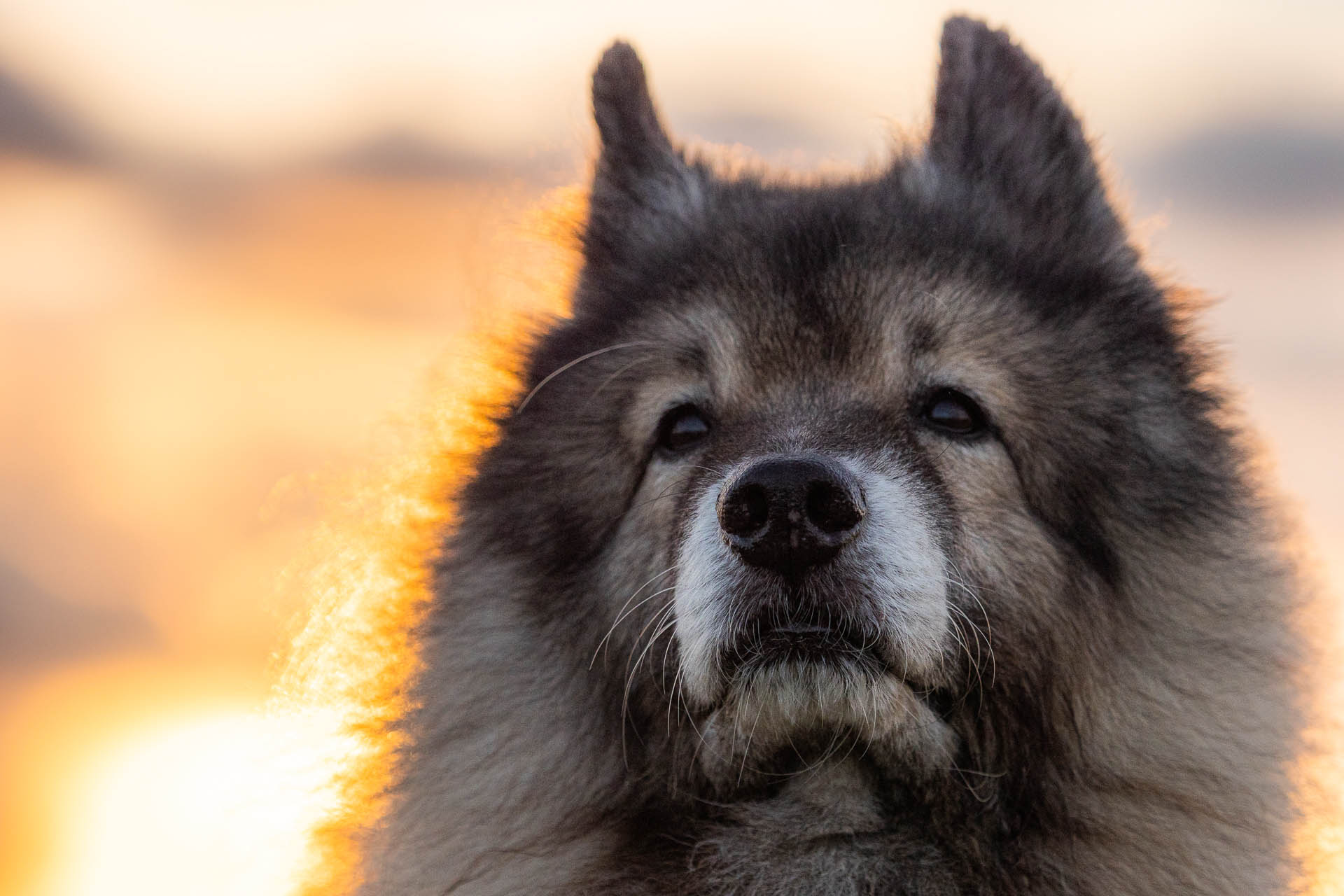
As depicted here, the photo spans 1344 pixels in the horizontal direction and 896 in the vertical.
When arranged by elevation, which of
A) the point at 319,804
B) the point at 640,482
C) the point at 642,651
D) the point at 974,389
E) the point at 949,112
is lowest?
the point at 319,804

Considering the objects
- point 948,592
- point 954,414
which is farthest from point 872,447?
point 948,592

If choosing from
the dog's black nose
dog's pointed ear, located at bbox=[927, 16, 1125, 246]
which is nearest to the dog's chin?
the dog's black nose

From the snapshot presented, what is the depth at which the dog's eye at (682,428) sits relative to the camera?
4402 millimetres

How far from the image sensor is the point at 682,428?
4.45 metres

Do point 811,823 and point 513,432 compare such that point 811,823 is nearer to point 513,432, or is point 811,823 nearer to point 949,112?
point 513,432

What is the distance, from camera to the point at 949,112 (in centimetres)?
505

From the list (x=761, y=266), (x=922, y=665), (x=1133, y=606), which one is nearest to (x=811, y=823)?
(x=922, y=665)

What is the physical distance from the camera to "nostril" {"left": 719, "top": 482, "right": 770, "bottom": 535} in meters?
3.63

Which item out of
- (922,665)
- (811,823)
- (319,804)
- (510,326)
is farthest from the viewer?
(510,326)

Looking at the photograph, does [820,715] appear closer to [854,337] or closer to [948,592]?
[948,592]

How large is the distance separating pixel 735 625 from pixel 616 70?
2308 millimetres

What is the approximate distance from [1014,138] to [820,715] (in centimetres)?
220

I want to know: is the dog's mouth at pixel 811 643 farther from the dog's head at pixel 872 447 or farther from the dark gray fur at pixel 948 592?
the dark gray fur at pixel 948 592

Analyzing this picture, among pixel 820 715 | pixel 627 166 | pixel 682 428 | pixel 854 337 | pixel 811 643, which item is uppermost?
pixel 627 166
